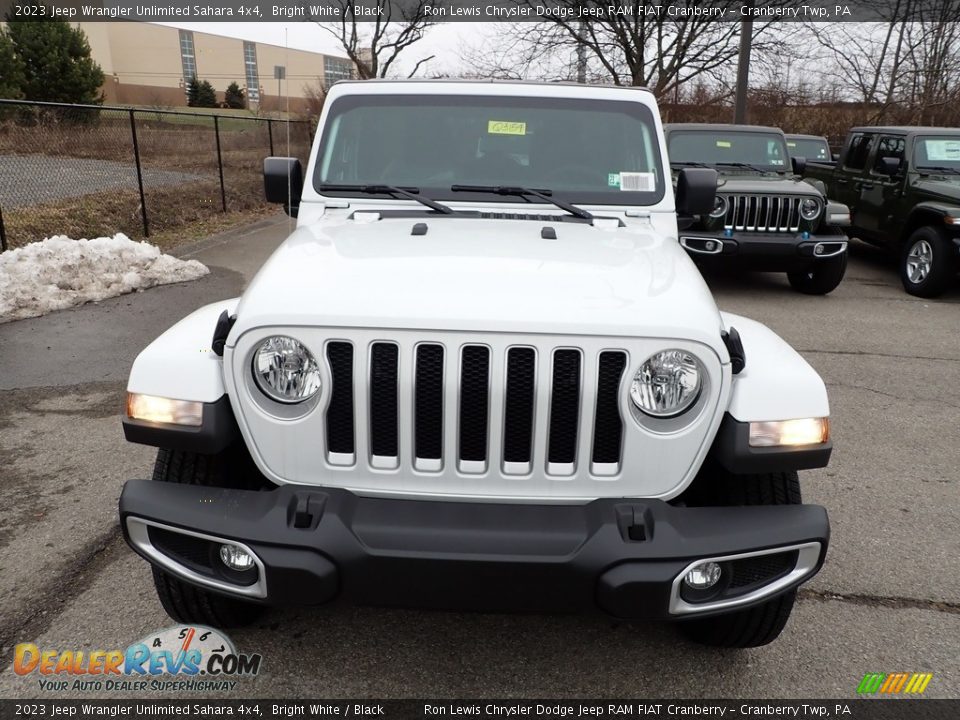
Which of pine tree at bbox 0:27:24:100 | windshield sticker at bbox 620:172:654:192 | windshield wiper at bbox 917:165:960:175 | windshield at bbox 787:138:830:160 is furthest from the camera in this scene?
pine tree at bbox 0:27:24:100

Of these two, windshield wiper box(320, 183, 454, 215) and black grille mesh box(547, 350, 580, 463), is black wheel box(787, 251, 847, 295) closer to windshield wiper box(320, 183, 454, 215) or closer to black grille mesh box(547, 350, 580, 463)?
windshield wiper box(320, 183, 454, 215)

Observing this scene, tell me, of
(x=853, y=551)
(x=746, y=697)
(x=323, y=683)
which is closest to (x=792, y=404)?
(x=746, y=697)

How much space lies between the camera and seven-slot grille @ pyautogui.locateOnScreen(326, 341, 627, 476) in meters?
1.98

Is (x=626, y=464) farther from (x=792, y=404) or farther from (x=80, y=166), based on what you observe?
(x=80, y=166)

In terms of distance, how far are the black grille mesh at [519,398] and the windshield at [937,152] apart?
866 centimetres

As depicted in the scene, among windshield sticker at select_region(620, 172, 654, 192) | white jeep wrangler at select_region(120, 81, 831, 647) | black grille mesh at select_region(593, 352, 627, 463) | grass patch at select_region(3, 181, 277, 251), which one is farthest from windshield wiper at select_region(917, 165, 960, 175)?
grass patch at select_region(3, 181, 277, 251)

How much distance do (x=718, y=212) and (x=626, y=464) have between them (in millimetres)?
6389

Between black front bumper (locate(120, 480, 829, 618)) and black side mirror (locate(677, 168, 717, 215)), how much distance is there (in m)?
1.96

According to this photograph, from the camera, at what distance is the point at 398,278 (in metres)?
2.22

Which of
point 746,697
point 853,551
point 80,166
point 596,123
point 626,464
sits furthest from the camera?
point 80,166

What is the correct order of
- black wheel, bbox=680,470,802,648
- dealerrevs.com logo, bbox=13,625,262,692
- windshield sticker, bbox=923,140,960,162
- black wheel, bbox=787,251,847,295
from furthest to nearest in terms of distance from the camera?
windshield sticker, bbox=923,140,960,162 < black wheel, bbox=787,251,847,295 < dealerrevs.com logo, bbox=13,625,262,692 < black wheel, bbox=680,470,802,648

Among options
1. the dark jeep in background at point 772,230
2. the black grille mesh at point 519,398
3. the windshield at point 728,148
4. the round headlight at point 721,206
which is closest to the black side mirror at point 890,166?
the windshield at point 728,148

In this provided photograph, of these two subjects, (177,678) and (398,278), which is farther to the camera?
(177,678)

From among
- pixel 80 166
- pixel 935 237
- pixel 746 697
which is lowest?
pixel 746 697
